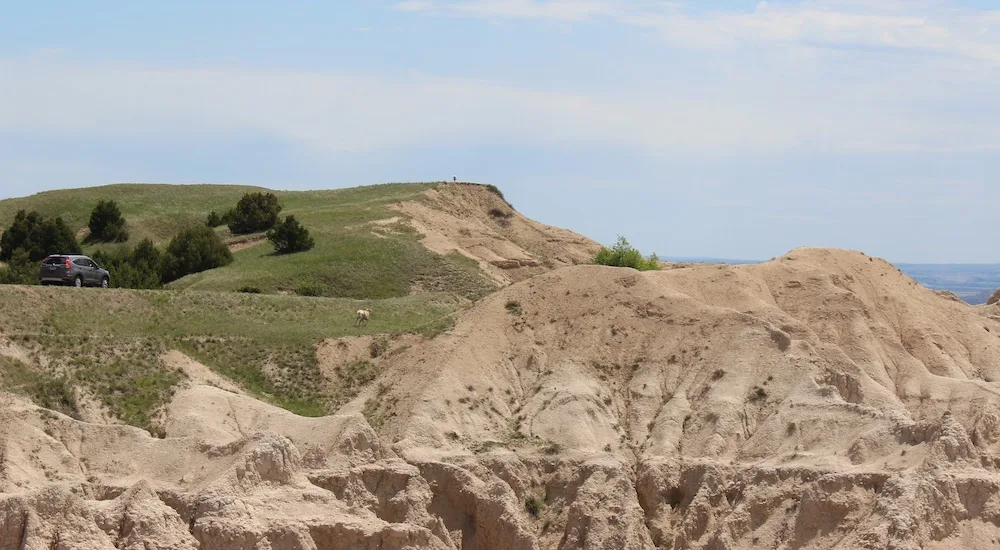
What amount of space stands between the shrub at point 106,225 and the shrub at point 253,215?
7054 mm

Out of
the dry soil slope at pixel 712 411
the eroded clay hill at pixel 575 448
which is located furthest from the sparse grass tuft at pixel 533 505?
the dry soil slope at pixel 712 411

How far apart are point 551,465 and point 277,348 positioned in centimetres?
1332

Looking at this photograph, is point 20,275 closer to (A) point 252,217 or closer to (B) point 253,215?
(A) point 252,217

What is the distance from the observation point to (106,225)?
100188mm

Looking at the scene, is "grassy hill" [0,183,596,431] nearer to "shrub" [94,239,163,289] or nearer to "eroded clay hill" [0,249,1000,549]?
"shrub" [94,239,163,289]

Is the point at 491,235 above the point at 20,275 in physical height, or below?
above

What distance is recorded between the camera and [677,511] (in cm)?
5119

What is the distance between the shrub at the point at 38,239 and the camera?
304 feet

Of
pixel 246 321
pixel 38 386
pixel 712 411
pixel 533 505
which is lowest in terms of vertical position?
pixel 533 505

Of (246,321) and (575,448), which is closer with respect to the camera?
(575,448)

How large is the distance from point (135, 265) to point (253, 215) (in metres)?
14.8

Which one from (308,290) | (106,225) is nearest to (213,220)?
(106,225)

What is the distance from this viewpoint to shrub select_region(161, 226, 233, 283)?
87.2 meters

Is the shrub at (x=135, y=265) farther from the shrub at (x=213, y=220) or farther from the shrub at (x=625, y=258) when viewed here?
the shrub at (x=625, y=258)
